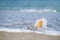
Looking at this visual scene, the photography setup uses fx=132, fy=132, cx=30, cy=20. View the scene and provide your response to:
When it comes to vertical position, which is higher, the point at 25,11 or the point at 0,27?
the point at 25,11

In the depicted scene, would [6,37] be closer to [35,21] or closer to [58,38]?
[35,21]

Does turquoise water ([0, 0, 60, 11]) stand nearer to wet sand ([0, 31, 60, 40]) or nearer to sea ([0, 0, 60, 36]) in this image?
sea ([0, 0, 60, 36])

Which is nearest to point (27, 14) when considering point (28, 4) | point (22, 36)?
point (28, 4)

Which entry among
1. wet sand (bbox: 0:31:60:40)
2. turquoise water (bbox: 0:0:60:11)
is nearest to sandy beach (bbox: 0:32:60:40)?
wet sand (bbox: 0:31:60:40)

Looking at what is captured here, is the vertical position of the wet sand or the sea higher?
the sea

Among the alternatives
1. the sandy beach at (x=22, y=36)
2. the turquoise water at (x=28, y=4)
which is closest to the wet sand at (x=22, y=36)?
the sandy beach at (x=22, y=36)

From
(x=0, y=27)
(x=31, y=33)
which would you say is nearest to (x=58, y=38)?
(x=31, y=33)

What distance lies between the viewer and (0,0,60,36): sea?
164 centimetres

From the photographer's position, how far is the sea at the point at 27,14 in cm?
164

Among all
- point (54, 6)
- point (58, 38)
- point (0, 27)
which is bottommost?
point (58, 38)

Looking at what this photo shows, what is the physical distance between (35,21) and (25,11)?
18cm

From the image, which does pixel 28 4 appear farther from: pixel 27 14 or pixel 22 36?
pixel 22 36

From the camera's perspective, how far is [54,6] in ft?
5.46

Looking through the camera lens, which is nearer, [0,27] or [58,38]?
[58,38]
